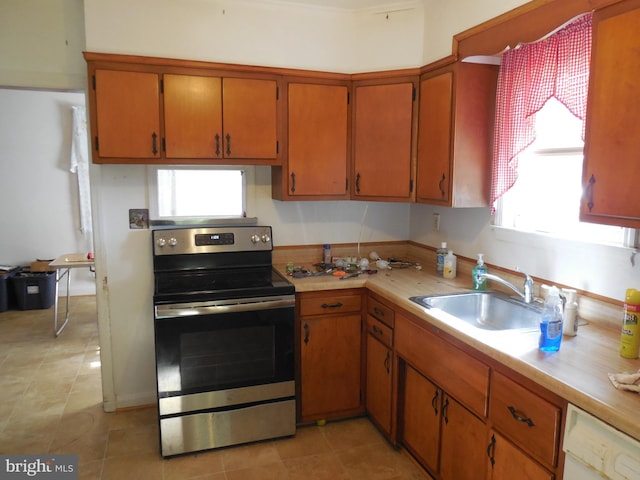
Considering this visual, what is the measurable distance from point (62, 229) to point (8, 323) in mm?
1283

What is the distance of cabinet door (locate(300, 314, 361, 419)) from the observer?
2689 mm

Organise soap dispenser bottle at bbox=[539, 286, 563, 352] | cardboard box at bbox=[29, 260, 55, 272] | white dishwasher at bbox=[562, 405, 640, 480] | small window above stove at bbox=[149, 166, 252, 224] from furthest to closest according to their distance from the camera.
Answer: cardboard box at bbox=[29, 260, 55, 272] → small window above stove at bbox=[149, 166, 252, 224] → soap dispenser bottle at bbox=[539, 286, 563, 352] → white dishwasher at bbox=[562, 405, 640, 480]

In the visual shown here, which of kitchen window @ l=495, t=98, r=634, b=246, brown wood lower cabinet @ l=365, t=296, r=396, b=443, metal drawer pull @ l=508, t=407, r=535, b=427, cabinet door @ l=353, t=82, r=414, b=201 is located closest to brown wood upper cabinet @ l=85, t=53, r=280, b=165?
cabinet door @ l=353, t=82, r=414, b=201

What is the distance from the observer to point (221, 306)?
243 cm

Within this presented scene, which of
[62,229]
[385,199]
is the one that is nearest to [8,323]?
[62,229]

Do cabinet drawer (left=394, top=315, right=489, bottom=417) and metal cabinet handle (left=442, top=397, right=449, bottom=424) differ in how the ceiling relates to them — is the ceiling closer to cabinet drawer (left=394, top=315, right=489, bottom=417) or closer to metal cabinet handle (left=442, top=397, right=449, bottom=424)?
cabinet drawer (left=394, top=315, right=489, bottom=417)

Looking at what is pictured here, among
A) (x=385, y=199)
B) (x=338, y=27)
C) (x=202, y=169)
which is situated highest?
(x=338, y=27)

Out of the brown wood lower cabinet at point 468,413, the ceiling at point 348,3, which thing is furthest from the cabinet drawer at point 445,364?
the ceiling at point 348,3

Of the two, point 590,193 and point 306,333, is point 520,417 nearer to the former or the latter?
point 590,193

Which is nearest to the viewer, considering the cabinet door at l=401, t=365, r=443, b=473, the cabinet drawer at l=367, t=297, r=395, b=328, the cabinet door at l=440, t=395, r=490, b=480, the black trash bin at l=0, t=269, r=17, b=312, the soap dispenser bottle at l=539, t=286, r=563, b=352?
the soap dispenser bottle at l=539, t=286, r=563, b=352

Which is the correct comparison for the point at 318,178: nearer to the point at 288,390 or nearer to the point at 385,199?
the point at 385,199

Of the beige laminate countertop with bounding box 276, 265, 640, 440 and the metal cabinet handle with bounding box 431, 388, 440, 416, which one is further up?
the beige laminate countertop with bounding box 276, 265, 640, 440

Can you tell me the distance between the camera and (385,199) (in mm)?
2898

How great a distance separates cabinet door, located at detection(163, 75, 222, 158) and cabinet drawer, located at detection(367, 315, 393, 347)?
4.25 feet
